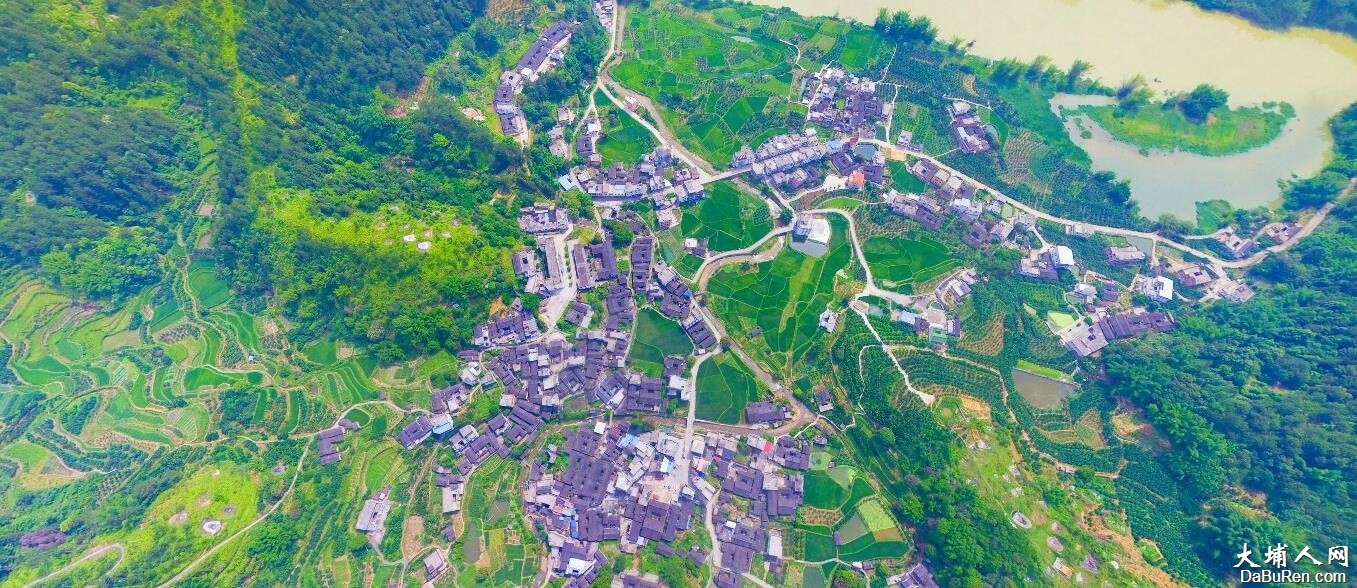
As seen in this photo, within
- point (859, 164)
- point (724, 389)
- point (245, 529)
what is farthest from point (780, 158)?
point (245, 529)

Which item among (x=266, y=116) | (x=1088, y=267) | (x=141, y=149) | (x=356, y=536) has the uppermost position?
(x=266, y=116)

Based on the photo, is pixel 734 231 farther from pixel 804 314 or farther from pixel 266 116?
pixel 266 116

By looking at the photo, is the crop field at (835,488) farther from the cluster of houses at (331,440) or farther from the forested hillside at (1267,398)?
the cluster of houses at (331,440)

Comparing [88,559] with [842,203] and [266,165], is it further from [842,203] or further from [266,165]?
[842,203]

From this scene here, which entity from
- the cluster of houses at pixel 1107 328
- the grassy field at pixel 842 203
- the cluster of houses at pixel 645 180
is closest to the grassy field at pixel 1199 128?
the cluster of houses at pixel 1107 328

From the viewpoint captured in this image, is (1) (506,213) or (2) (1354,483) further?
(1) (506,213)

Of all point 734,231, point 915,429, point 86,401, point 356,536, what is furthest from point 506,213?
point 915,429
